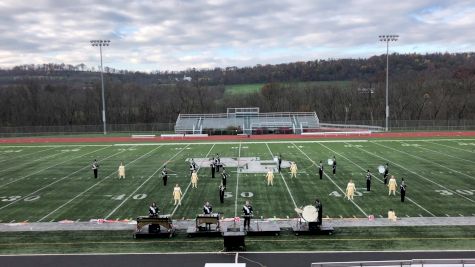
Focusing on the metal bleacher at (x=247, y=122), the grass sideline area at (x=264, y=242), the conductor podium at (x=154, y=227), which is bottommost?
the grass sideline area at (x=264, y=242)

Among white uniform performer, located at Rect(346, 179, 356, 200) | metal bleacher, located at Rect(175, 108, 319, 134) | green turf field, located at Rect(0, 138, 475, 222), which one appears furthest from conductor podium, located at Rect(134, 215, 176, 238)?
metal bleacher, located at Rect(175, 108, 319, 134)

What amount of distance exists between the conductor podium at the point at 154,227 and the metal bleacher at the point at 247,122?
3965 centimetres

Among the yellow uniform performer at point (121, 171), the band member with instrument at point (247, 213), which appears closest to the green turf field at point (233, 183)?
the yellow uniform performer at point (121, 171)

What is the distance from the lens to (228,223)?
15.4m

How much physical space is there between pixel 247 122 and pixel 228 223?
43055 mm

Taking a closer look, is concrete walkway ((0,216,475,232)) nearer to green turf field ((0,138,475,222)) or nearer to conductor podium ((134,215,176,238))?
green turf field ((0,138,475,222))

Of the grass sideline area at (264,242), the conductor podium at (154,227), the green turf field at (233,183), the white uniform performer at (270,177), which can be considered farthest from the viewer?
the white uniform performer at (270,177)

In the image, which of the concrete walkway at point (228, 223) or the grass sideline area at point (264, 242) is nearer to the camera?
the grass sideline area at point (264, 242)

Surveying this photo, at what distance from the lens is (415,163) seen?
28.2 m

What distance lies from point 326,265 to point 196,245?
529 centimetres

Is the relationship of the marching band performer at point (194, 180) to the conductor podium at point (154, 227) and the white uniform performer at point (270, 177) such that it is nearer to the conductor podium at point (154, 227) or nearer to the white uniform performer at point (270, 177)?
the white uniform performer at point (270, 177)

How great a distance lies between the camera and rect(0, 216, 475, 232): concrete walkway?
49.4 feet

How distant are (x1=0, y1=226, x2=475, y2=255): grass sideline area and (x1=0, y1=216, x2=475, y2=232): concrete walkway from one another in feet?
1.55

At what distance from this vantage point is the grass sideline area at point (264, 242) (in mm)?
12672
